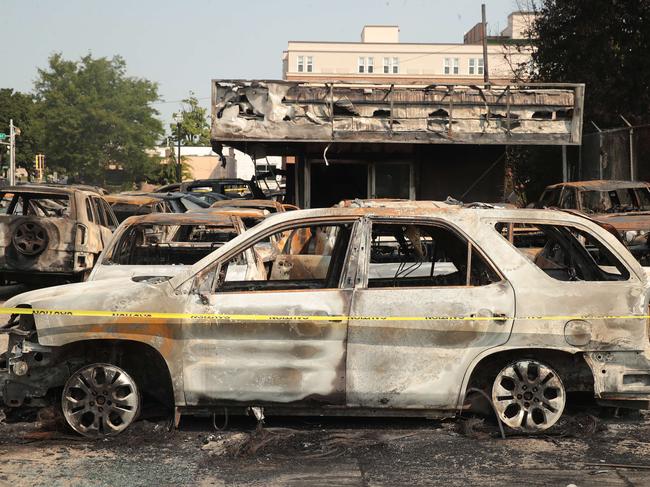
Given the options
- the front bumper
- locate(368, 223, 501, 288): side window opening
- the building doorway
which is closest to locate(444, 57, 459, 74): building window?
the building doorway

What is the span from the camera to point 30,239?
475 inches

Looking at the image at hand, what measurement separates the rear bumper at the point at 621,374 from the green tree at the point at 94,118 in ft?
223

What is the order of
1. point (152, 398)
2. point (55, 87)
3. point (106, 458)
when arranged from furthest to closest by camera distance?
point (55, 87)
point (152, 398)
point (106, 458)

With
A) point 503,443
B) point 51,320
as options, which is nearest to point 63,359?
point 51,320

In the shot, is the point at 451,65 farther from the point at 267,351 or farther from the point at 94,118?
the point at 267,351

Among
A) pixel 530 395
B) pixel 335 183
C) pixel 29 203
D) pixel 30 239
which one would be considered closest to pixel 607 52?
pixel 335 183

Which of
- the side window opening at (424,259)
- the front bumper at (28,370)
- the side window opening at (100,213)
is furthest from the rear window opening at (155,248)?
the front bumper at (28,370)

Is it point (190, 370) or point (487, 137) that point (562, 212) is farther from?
point (487, 137)

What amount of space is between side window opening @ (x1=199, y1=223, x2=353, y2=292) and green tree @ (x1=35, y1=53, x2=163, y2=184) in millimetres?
63031

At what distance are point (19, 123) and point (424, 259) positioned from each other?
89402 mm

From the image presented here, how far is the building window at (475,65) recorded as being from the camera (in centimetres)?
9644

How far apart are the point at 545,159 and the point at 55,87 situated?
5599 centimetres

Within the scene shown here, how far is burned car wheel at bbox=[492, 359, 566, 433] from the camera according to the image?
5.77 meters

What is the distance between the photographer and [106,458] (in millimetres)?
5328
